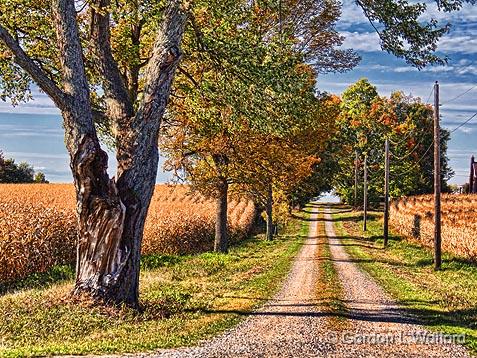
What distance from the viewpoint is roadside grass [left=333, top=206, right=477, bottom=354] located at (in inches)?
580

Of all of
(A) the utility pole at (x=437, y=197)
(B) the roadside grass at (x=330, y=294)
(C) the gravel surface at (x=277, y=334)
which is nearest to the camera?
(C) the gravel surface at (x=277, y=334)

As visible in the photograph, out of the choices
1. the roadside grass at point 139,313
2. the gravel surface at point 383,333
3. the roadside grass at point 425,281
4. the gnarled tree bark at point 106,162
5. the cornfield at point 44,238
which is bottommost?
the roadside grass at point 425,281

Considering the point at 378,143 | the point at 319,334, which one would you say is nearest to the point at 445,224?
the point at 319,334

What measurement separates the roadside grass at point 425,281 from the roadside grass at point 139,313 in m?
4.41

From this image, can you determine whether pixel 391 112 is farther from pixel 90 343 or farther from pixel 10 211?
pixel 90 343

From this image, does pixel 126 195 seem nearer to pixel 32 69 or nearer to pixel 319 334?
pixel 32 69

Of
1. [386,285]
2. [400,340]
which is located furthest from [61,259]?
[400,340]

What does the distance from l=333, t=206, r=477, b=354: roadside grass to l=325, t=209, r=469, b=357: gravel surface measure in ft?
1.54

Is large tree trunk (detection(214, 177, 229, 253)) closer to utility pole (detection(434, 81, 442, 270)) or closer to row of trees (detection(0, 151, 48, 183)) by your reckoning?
utility pole (detection(434, 81, 442, 270))

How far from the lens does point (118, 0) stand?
1591 centimetres

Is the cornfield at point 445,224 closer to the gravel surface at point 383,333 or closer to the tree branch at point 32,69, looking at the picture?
the gravel surface at point 383,333

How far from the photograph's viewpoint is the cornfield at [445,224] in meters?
29.7

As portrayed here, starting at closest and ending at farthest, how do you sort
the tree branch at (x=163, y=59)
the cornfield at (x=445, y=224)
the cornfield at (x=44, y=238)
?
the tree branch at (x=163, y=59), the cornfield at (x=44, y=238), the cornfield at (x=445, y=224)

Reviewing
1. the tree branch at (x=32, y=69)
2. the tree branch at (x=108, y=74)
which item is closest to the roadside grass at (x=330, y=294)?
the tree branch at (x=108, y=74)
